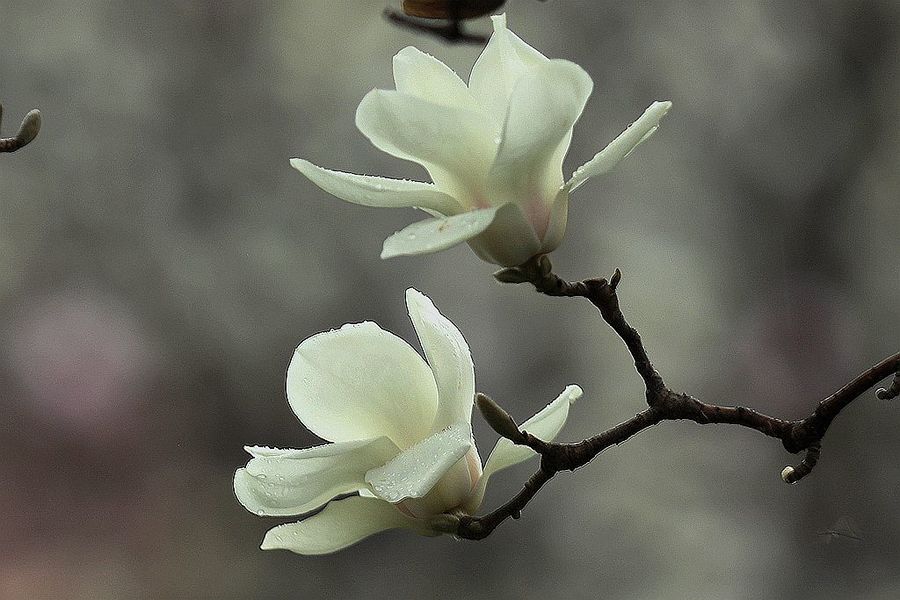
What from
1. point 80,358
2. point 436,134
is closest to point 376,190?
point 436,134

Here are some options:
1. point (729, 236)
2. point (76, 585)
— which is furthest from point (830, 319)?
point (76, 585)

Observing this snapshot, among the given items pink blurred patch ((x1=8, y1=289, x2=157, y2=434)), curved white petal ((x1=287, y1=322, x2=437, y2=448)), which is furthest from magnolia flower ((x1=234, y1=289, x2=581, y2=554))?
pink blurred patch ((x1=8, y1=289, x2=157, y2=434))

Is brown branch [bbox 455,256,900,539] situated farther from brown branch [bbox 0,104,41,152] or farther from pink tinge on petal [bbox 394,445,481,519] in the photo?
brown branch [bbox 0,104,41,152]

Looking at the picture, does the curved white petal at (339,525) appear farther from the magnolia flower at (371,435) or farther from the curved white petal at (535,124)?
the curved white petal at (535,124)

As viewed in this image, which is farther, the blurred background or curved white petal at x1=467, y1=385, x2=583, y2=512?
the blurred background

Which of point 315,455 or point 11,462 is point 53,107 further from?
point 315,455

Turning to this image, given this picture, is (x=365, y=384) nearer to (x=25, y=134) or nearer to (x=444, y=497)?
(x=444, y=497)

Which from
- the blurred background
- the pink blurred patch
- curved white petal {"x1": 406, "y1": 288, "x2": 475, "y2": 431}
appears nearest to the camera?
curved white petal {"x1": 406, "y1": 288, "x2": 475, "y2": 431}
